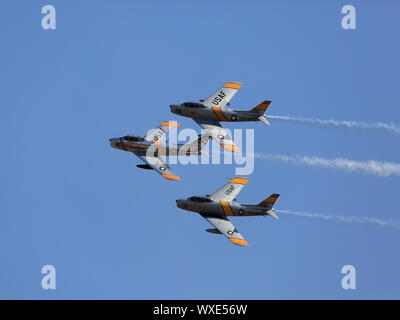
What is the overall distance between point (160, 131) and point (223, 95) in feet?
27.1

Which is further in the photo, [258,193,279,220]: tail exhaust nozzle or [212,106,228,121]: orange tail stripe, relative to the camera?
[212,106,228,121]: orange tail stripe

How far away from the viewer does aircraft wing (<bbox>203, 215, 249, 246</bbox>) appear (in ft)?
305

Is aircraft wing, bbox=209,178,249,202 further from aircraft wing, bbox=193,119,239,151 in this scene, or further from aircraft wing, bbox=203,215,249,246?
aircraft wing, bbox=193,119,239,151

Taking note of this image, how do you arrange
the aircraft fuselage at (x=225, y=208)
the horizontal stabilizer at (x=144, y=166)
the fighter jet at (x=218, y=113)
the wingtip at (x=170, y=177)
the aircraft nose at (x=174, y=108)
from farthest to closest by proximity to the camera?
the aircraft nose at (x=174, y=108) → the fighter jet at (x=218, y=113) → the horizontal stabilizer at (x=144, y=166) → the wingtip at (x=170, y=177) → the aircraft fuselage at (x=225, y=208)

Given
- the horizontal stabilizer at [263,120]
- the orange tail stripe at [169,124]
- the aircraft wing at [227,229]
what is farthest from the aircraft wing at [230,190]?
the orange tail stripe at [169,124]

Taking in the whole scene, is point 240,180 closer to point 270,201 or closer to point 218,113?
point 270,201

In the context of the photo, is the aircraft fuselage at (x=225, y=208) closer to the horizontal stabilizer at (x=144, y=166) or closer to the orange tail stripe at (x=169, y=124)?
the horizontal stabilizer at (x=144, y=166)

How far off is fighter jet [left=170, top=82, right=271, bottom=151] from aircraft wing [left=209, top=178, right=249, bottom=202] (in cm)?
392

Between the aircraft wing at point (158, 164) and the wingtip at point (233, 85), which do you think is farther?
the wingtip at point (233, 85)

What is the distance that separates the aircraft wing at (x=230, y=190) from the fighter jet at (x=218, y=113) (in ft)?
12.8

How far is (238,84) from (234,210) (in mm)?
17890

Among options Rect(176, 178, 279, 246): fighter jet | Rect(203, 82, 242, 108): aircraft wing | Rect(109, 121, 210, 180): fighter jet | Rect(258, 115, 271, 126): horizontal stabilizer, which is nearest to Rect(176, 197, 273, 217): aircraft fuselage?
Rect(176, 178, 279, 246): fighter jet

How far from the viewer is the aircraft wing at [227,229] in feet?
305
